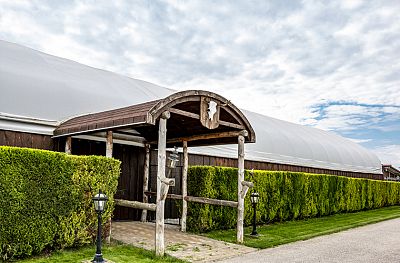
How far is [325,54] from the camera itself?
→ 13305mm

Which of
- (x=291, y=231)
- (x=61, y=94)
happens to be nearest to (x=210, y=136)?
(x=291, y=231)

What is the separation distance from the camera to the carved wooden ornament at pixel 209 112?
23.3ft

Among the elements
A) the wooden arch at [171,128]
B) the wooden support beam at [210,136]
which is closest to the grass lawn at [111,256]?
the wooden arch at [171,128]

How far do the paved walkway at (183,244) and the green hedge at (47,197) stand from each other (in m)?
1.02

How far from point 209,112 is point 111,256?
2938mm

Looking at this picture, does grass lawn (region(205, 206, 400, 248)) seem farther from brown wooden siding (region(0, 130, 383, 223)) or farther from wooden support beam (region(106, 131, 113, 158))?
wooden support beam (region(106, 131, 113, 158))

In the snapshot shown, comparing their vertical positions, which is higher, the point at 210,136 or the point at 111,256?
the point at 210,136

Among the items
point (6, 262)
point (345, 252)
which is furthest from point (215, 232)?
point (6, 262)

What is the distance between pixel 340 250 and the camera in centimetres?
752

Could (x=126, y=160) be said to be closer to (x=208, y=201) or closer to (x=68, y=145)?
(x=68, y=145)

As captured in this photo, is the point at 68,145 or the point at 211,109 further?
the point at 68,145

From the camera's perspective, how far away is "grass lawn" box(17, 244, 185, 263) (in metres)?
5.74

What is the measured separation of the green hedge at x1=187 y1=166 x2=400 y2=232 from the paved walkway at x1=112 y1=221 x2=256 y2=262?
3.07 ft

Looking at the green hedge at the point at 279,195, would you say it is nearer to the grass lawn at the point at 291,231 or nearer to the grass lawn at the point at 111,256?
the grass lawn at the point at 291,231
